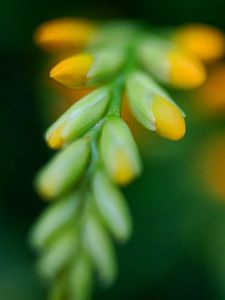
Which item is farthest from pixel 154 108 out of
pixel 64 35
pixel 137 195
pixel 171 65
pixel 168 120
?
pixel 137 195

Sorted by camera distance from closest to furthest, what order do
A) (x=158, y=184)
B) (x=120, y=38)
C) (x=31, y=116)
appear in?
(x=120, y=38) < (x=158, y=184) < (x=31, y=116)

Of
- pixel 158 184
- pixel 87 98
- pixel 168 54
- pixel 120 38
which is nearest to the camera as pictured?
pixel 87 98

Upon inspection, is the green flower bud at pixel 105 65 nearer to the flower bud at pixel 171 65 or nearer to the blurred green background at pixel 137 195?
the flower bud at pixel 171 65

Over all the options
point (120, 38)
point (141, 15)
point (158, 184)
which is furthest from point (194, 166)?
point (141, 15)

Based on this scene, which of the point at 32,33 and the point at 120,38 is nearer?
the point at 120,38

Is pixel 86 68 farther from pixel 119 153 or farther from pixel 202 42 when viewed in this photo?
pixel 202 42

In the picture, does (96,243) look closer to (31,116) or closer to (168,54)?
(168,54)
